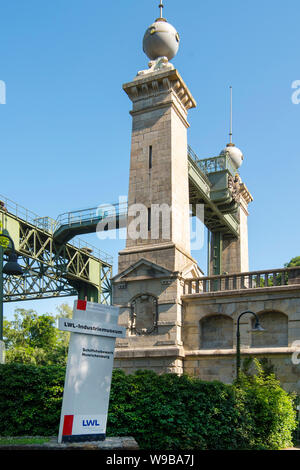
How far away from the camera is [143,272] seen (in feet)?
82.6

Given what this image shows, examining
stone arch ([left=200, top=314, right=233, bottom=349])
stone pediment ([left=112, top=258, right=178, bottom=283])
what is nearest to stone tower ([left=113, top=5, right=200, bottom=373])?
stone pediment ([left=112, top=258, right=178, bottom=283])

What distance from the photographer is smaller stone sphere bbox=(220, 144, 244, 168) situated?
125 ft

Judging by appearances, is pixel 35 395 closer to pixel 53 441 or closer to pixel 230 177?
pixel 53 441

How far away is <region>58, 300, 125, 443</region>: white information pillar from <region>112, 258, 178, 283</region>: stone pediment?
12663 millimetres

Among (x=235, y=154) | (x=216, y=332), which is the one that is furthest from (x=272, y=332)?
(x=235, y=154)

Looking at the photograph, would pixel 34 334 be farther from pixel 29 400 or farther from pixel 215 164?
pixel 29 400

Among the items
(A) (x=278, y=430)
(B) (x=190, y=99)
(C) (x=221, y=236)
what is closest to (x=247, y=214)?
(C) (x=221, y=236)

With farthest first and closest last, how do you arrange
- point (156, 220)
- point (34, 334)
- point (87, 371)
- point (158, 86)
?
point (34, 334) → point (158, 86) → point (156, 220) → point (87, 371)

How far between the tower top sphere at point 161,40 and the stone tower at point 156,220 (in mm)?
49

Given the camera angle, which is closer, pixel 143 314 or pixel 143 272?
pixel 143 314

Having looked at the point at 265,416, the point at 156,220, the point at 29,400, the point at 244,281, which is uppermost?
the point at 156,220

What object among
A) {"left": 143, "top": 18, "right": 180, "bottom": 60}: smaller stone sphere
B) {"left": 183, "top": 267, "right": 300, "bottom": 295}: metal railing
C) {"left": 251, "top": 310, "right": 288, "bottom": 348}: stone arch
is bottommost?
{"left": 251, "top": 310, "right": 288, "bottom": 348}: stone arch

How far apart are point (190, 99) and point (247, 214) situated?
12364 mm

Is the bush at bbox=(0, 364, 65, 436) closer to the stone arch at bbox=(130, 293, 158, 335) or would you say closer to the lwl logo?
the lwl logo
